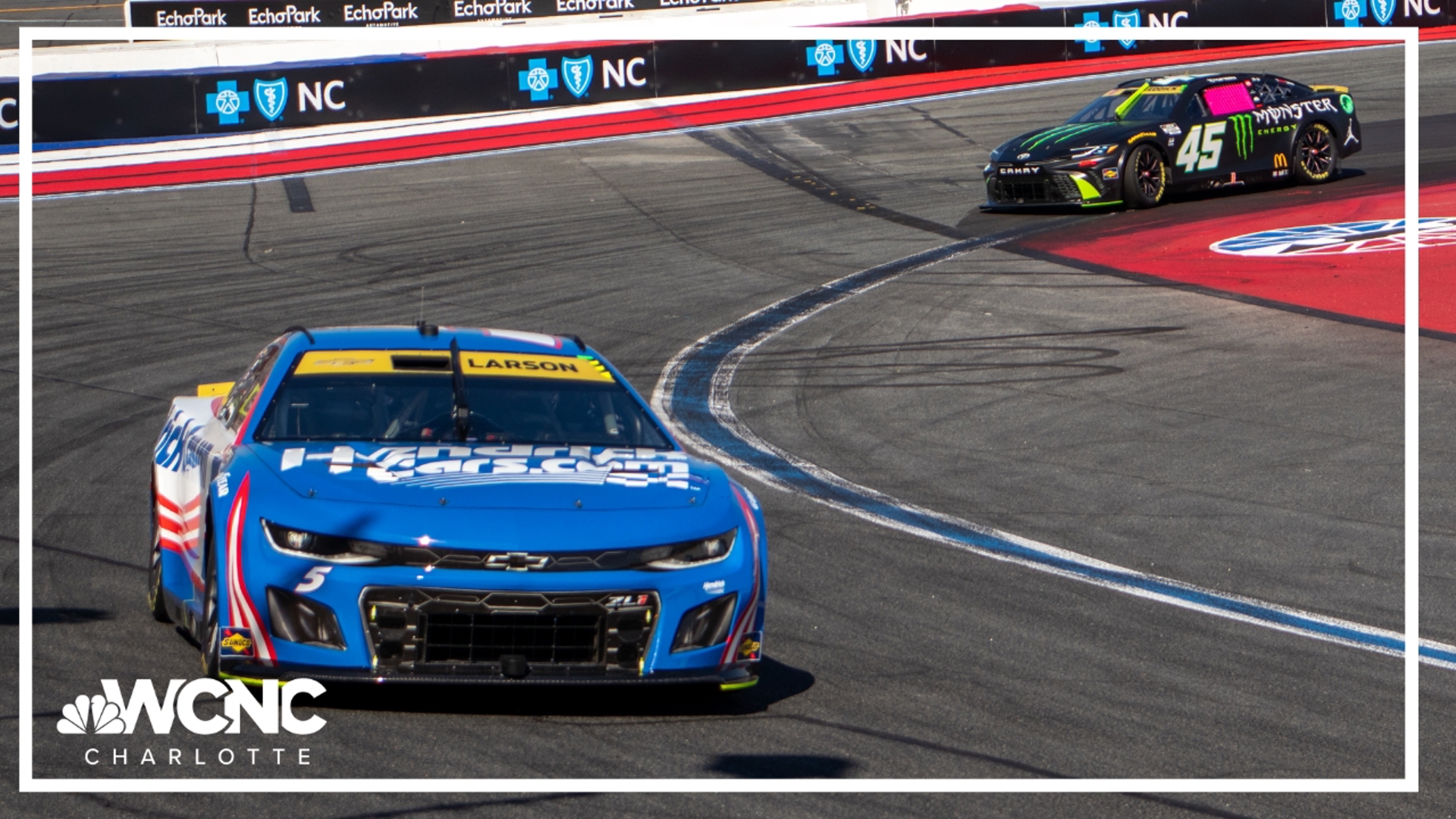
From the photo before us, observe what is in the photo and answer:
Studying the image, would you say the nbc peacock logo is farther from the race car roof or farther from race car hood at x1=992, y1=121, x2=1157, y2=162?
race car hood at x1=992, y1=121, x2=1157, y2=162

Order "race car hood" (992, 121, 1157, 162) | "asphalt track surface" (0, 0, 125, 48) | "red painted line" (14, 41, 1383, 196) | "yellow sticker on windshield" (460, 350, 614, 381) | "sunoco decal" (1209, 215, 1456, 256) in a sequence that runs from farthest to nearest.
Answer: "asphalt track surface" (0, 0, 125, 48) → "red painted line" (14, 41, 1383, 196) → "race car hood" (992, 121, 1157, 162) → "sunoco decal" (1209, 215, 1456, 256) → "yellow sticker on windshield" (460, 350, 614, 381)

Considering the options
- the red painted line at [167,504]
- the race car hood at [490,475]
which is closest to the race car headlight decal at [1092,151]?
the race car hood at [490,475]

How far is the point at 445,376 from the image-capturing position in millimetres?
6582

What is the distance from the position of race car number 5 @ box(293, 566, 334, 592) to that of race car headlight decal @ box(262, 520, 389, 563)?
0.04 m

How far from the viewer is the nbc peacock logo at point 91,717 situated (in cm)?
525

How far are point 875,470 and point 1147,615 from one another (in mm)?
→ 3006

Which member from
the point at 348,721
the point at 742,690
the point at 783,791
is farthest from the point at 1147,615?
the point at 348,721

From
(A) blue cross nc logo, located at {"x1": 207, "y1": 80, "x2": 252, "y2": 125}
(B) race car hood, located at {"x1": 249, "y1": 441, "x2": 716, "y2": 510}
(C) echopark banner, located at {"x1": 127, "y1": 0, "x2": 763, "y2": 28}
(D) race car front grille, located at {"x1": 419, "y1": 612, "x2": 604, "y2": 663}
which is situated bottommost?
(D) race car front grille, located at {"x1": 419, "y1": 612, "x2": 604, "y2": 663}

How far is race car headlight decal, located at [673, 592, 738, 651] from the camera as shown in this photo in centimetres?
548

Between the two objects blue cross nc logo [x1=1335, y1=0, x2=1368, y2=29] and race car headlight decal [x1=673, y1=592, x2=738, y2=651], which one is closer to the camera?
race car headlight decal [x1=673, y1=592, x2=738, y2=651]

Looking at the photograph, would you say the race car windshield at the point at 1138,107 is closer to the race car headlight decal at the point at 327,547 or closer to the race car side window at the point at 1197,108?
the race car side window at the point at 1197,108

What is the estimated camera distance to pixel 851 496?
9164 mm

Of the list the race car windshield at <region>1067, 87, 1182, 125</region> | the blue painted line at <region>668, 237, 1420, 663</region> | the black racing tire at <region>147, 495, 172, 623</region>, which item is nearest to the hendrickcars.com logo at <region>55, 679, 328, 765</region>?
the black racing tire at <region>147, 495, 172, 623</region>

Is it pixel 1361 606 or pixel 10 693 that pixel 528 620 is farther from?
pixel 1361 606
